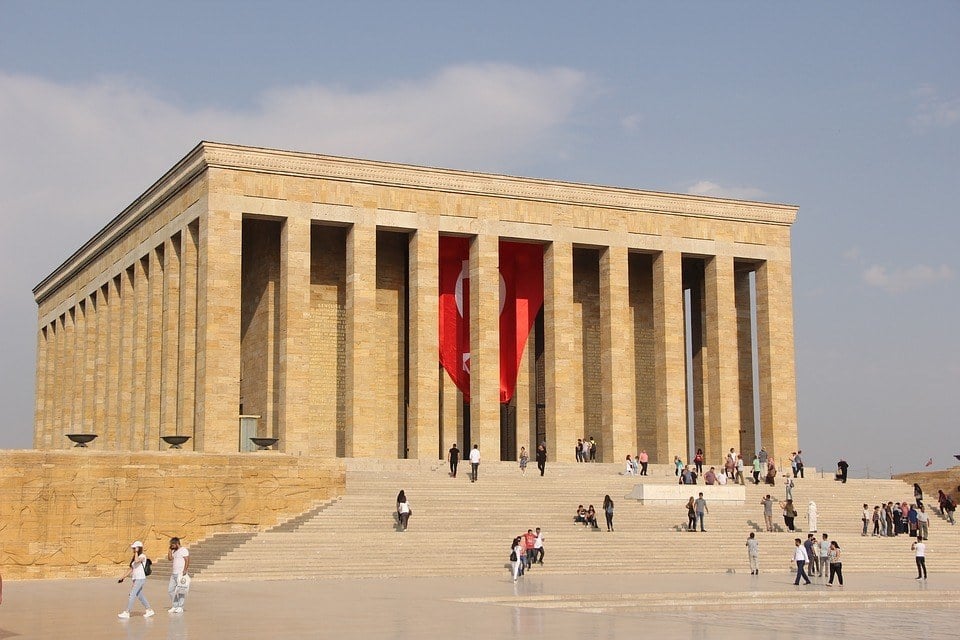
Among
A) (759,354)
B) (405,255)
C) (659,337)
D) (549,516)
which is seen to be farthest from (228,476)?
(759,354)

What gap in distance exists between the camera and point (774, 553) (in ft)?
95.3

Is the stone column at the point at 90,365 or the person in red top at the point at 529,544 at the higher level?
the stone column at the point at 90,365

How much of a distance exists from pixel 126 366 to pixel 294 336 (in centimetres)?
928

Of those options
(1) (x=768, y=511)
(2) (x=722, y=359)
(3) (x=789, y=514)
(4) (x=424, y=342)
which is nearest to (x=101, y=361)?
(4) (x=424, y=342)

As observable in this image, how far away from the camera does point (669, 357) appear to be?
43000 millimetres

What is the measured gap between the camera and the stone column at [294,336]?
37656mm

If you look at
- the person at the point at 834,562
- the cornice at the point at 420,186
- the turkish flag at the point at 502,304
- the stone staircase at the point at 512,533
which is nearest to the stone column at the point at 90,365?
the cornice at the point at 420,186

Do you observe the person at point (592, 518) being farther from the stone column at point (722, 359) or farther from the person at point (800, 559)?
the stone column at point (722, 359)

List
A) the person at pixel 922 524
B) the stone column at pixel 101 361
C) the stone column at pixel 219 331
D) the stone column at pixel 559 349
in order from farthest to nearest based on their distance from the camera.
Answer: the stone column at pixel 101 361
the stone column at pixel 559 349
the stone column at pixel 219 331
the person at pixel 922 524

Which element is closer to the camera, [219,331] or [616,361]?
[219,331]

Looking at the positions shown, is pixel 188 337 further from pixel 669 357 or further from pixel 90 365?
pixel 669 357

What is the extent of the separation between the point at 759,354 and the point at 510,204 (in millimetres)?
10544

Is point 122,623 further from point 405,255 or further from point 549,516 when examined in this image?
point 405,255

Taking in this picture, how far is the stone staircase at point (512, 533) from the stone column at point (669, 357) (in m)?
5.57
